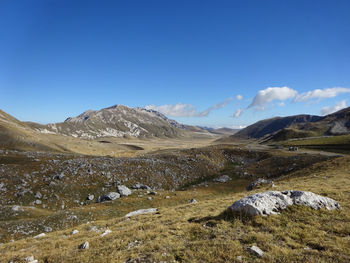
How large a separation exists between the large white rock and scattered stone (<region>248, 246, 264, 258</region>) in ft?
13.1

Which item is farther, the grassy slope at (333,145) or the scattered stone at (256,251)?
the grassy slope at (333,145)

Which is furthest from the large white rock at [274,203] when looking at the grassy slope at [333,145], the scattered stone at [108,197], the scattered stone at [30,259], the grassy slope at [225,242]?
the grassy slope at [333,145]

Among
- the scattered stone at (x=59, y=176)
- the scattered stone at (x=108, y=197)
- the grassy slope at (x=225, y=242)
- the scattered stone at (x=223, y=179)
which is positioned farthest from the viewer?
the scattered stone at (x=223, y=179)

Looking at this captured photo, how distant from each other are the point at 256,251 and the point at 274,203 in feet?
20.2

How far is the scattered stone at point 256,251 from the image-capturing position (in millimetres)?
8177

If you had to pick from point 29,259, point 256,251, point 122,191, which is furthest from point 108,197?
point 256,251

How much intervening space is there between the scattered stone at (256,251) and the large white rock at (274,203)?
400cm

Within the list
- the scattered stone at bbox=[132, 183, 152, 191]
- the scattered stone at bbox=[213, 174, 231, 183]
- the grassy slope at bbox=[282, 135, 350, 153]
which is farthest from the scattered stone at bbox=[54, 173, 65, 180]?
the grassy slope at bbox=[282, 135, 350, 153]

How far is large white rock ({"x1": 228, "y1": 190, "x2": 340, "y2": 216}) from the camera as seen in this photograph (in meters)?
12.6

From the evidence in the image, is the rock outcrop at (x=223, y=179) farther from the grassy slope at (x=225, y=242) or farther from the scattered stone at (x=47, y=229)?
the scattered stone at (x=47, y=229)

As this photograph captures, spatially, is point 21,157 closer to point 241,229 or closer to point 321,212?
point 241,229

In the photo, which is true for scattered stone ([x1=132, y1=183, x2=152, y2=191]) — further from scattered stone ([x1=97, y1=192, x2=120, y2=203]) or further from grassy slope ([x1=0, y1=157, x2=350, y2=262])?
grassy slope ([x1=0, y1=157, x2=350, y2=262])

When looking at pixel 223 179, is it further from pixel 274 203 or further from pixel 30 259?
pixel 30 259

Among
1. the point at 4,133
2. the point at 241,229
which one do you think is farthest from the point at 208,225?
the point at 4,133
